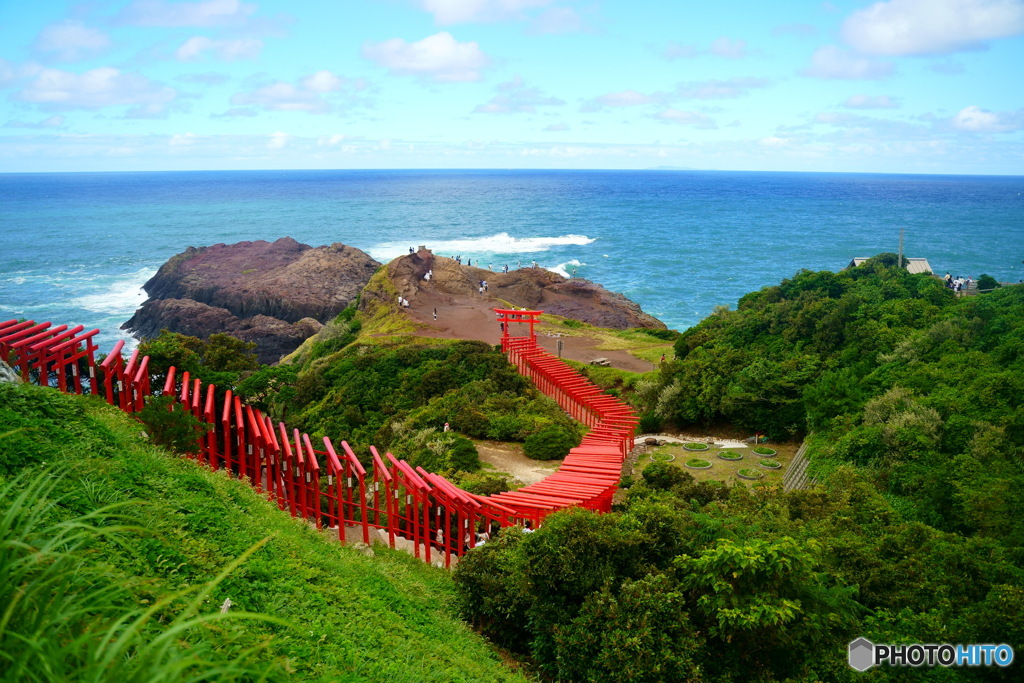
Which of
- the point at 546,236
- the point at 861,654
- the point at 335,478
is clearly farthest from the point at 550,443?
the point at 546,236

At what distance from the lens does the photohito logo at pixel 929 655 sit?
8.63m

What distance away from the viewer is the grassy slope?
708cm

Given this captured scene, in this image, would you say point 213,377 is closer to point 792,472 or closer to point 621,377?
point 621,377

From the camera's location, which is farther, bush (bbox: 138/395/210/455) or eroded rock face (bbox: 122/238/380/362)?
eroded rock face (bbox: 122/238/380/362)

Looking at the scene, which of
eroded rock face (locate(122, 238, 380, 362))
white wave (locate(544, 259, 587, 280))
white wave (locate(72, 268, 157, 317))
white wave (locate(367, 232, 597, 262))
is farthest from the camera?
white wave (locate(367, 232, 597, 262))

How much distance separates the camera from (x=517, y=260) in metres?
86.7

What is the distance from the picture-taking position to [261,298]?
182 ft

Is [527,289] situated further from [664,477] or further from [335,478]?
[335,478]

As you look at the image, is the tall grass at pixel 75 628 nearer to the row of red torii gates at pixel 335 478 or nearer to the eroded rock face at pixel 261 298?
the row of red torii gates at pixel 335 478

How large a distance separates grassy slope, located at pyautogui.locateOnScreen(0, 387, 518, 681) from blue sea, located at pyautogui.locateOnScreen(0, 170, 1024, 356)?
46406mm

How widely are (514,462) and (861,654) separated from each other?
37.0 ft

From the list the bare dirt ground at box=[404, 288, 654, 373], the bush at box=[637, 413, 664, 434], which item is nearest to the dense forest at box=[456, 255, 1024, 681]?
the bush at box=[637, 413, 664, 434]

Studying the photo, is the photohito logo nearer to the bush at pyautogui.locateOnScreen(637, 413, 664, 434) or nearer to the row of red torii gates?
the row of red torii gates

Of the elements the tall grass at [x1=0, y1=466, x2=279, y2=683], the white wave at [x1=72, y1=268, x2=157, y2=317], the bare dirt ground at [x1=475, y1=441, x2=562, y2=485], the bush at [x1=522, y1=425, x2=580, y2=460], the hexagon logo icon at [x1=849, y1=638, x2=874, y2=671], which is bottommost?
the white wave at [x1=72, y1=268, x2=157, y2=317]
